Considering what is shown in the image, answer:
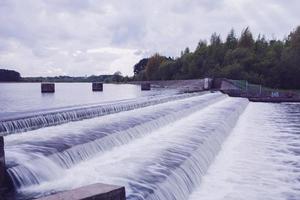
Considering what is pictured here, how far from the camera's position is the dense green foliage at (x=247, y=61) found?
58969mm

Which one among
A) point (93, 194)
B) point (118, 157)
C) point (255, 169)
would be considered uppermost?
point (93, 194)

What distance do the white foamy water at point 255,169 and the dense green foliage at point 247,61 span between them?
44067 mm

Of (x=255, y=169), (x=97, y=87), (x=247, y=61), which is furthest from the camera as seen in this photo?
(x=97, y=87)

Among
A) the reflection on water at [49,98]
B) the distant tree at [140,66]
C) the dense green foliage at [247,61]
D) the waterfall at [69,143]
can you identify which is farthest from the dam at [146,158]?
the distant tree at [140,66]

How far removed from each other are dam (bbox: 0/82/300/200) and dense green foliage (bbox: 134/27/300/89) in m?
45.4

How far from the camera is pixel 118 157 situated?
966cm

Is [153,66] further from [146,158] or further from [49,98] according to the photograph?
[146,158]

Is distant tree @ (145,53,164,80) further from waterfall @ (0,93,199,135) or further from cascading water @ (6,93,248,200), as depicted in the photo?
cascading water @ (6,93,248,200)

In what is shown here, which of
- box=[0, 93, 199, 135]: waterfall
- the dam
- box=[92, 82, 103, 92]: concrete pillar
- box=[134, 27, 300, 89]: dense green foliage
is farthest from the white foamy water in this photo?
box=[92, 82, 103, 92]: concrete pillar

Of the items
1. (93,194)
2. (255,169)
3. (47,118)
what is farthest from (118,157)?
(93,194)

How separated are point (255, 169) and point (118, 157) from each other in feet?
12.0

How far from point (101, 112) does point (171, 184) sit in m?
9.54

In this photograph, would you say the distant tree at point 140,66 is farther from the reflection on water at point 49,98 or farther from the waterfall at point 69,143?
the waterfall at point 69,143

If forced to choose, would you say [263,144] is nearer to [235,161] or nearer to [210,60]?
[235,161]
